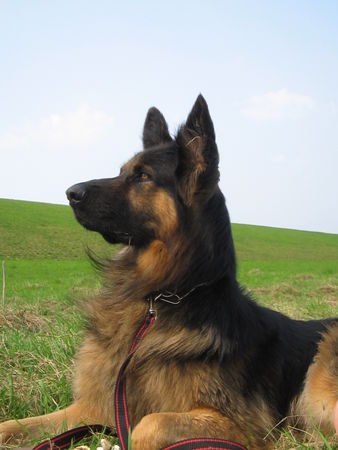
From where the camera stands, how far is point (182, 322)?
3.45m

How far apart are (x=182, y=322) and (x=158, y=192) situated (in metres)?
1.01

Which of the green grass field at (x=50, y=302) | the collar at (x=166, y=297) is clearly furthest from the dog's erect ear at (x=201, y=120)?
the green grass field at (x=50, y=302)

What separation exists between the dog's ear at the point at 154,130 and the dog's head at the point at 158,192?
603 millimetres

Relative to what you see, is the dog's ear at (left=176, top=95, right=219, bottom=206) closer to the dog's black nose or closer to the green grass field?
the dog's black nose

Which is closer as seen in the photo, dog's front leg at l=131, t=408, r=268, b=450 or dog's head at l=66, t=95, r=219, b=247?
dog's front leg at l=131, t=408, r=268, b=450

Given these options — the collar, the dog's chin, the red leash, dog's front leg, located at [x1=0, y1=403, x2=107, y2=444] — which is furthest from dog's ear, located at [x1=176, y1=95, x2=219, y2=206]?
dog's front leg, located at [x1=0, y1=403, x2=107, y2=444]

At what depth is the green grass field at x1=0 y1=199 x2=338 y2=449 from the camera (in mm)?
4238

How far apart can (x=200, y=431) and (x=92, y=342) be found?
1.16 metres

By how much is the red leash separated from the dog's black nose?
1.01 m

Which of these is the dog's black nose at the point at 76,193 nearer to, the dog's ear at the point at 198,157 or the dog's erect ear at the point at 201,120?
the dog's ear at the point at 198,157

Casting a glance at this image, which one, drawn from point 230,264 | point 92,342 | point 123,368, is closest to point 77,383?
point 92,342

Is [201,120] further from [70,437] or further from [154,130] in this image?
[70,437]

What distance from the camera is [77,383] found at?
147 inches

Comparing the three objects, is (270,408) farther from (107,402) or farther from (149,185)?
(149,185)
